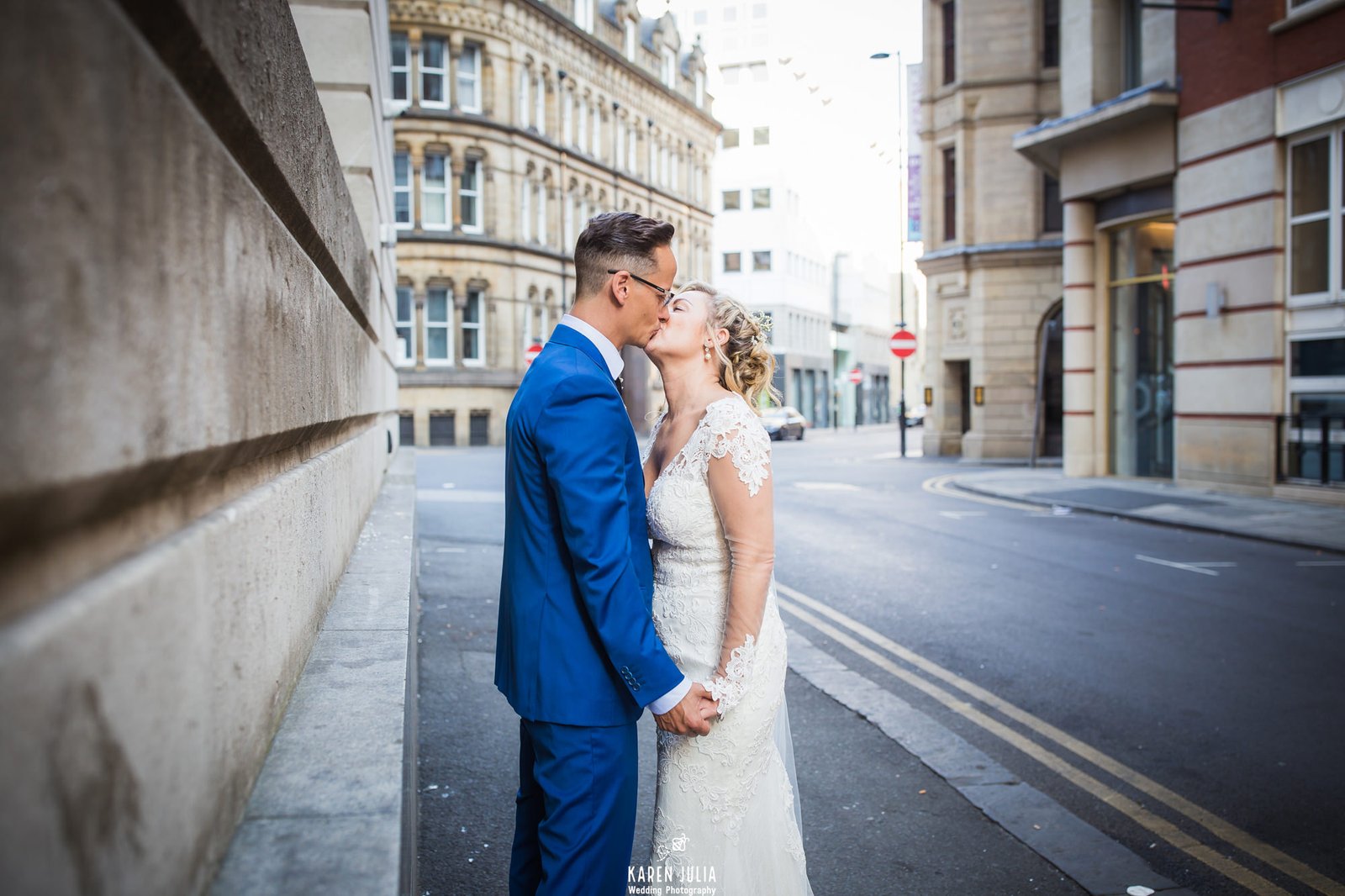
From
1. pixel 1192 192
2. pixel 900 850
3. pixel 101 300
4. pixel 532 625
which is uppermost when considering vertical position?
pixel 1192 192

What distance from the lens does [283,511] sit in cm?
220

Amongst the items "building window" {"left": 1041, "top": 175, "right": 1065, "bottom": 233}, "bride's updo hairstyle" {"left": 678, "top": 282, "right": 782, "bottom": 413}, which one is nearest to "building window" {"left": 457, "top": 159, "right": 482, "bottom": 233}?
"building window" {"left": 1041, "top": 175, "right": 1065, "bottom": 233}

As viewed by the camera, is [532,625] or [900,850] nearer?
[532,625]

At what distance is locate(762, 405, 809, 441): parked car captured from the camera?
45881 mm

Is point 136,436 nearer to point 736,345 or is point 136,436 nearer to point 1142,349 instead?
point 736,345

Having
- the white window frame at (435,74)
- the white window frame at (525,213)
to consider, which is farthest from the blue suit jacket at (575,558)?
the white window frame at (525,213)

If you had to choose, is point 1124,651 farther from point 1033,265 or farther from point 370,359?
point 1033,265

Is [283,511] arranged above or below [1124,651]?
above

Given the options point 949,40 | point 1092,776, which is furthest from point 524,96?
point 1092,776

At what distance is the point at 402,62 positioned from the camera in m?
37.9

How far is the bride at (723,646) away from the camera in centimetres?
289

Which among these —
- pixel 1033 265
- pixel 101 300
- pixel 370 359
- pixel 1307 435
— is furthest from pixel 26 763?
pixel 1033 265

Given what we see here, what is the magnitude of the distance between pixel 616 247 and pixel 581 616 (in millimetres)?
952

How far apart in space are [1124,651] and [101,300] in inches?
275
